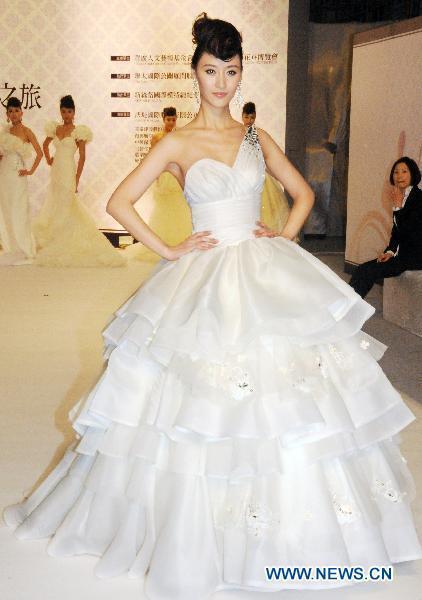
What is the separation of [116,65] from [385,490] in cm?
977

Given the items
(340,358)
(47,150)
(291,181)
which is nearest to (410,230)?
(291,181)

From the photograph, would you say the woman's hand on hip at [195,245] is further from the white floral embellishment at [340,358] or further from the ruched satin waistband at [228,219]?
the white floral embellishment at [340,358]

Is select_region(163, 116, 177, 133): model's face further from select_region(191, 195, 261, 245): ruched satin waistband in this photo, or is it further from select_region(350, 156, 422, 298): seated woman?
select_region(191, 195, 261, 245): ruched satin waistband

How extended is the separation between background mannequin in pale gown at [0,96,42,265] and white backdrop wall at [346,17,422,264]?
3935mm

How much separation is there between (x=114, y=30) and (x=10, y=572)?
985 centimetres

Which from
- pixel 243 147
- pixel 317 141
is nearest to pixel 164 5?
pixel 317 141

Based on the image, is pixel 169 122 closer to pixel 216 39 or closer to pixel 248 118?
pixel 248 118

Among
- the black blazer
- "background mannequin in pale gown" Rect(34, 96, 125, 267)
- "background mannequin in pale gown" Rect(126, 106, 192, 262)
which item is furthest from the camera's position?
"background mannequin in pale gown" Rect(126, 106, 192, 262)

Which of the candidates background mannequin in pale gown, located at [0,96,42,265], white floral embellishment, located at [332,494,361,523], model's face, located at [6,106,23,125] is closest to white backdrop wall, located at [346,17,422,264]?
background mannequin in pale gown, located at [0,96,42,265]

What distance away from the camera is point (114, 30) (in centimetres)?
1160

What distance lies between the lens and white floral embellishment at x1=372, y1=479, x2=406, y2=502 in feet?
9.05

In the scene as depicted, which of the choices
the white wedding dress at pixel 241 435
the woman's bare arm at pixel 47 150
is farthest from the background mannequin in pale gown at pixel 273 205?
the white wedding dress at pixel 241 435

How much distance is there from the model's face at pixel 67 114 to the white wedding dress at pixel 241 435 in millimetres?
8086

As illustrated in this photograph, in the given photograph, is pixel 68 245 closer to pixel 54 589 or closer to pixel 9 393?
pixel 9 393
